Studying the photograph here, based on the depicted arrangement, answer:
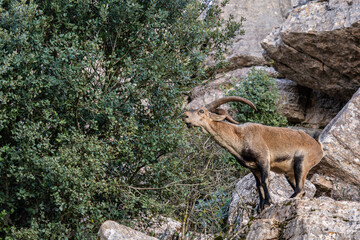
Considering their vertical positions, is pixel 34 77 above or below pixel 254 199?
above

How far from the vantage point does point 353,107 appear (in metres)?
12.4

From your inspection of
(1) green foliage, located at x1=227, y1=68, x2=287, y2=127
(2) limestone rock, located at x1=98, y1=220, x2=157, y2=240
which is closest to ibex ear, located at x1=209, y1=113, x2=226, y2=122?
(2) limestone rock, located at x1=98, y1=220, x2=157, y2=240

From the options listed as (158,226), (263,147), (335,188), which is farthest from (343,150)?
(158,226)

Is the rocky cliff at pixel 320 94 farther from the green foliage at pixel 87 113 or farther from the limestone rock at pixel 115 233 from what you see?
the limestone rock at pixel 115 233

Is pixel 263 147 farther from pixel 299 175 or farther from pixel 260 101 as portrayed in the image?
pixel 260 101

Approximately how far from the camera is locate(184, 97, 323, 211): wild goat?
8.30 meters

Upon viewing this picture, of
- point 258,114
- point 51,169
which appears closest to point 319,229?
point 51,169

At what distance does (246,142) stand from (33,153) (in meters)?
3.88

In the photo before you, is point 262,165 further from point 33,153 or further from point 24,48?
point 24,48

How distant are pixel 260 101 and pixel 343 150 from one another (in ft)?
15.9

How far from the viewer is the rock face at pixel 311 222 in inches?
211

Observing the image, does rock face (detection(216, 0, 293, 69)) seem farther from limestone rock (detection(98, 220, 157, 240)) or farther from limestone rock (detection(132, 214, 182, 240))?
limestone rock (detection(98, 220, 157, 240))

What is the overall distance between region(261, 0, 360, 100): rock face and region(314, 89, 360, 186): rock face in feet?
7.42

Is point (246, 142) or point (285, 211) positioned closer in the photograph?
point (285, 211)
